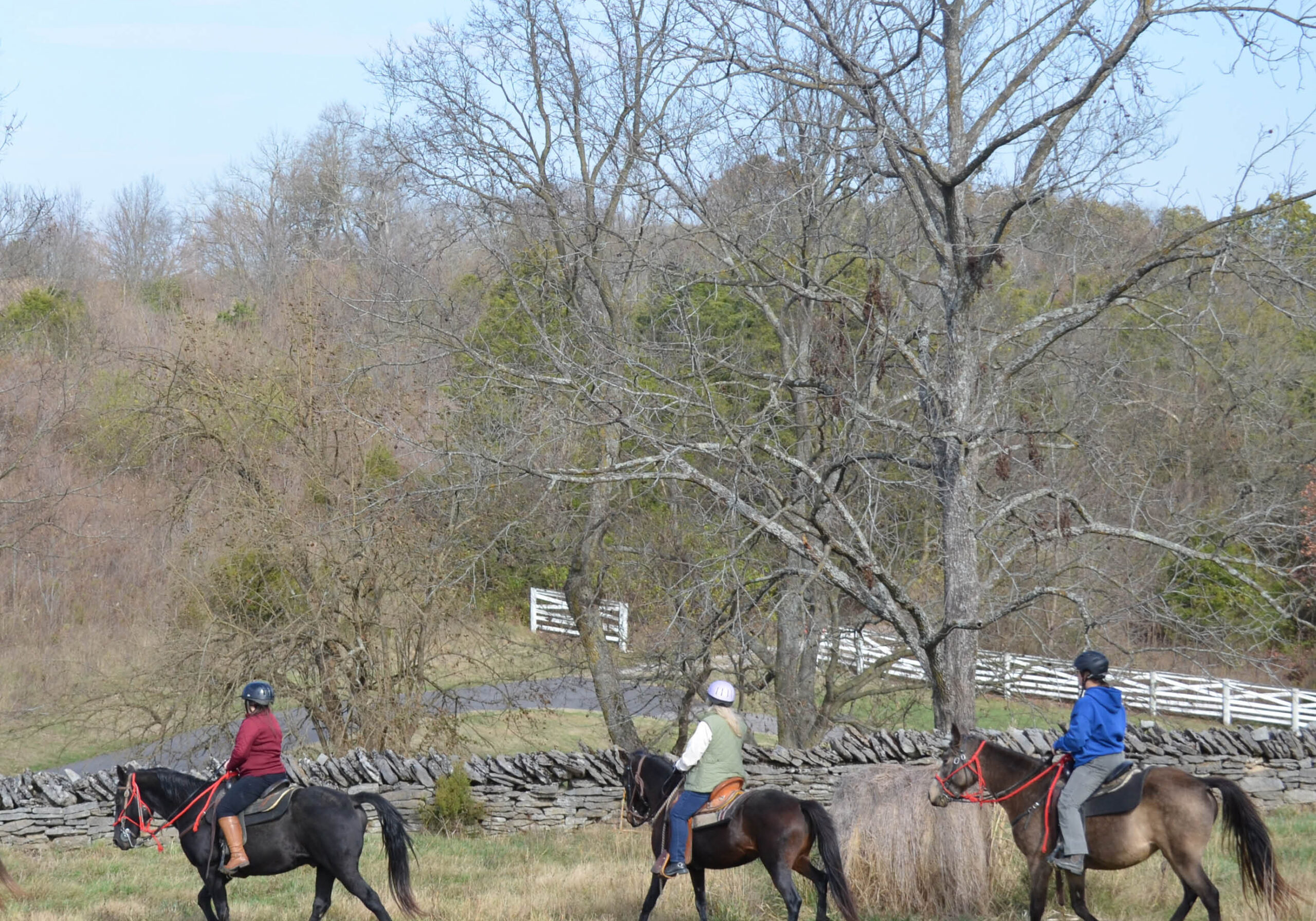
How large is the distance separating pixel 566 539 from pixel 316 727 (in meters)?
5.41

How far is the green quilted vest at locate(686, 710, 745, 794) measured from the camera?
8.33 meters

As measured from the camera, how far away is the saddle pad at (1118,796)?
311 inches

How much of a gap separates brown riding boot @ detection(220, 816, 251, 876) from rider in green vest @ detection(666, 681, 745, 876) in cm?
296

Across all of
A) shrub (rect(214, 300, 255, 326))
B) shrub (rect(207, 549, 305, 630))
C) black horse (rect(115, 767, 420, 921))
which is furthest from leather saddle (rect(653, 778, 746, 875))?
shrub (rect(214, 300, 255, 326))

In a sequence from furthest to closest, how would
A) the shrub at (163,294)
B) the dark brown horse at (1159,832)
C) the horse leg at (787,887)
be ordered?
1. the shrub at (163,294)
2. the horse leg at (787,887)
3. the dark brown horse at (1159,832)

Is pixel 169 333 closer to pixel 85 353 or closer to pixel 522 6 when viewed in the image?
pixel 85 353

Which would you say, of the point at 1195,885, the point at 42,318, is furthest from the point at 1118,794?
the point at 42,318

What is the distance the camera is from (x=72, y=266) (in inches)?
2274

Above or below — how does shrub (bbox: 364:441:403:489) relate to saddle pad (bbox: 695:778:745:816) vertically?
above

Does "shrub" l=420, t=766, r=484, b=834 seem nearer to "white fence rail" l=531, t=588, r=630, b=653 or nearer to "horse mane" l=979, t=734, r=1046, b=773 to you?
"horse mane" l=979, t=734, r=1046, b=773

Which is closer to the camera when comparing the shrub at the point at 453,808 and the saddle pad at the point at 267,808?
the saddle pad at the point at 267,808

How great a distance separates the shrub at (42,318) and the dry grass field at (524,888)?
28757mm

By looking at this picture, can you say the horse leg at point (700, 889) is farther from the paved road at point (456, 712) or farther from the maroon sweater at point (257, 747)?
the paved road at point (456, 712)

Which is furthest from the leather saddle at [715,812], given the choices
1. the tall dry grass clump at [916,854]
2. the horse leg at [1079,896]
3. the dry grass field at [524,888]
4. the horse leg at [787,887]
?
the horse leg at [1079,896]
